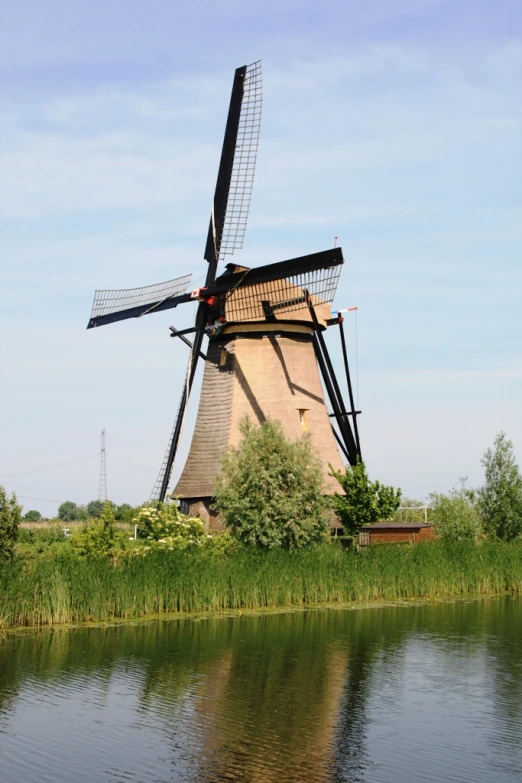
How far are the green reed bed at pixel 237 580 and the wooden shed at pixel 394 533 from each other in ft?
13.0

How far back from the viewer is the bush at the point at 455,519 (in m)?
36.6

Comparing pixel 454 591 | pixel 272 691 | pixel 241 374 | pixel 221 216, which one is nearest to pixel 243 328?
pixel 241 374

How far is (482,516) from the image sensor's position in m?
38.8

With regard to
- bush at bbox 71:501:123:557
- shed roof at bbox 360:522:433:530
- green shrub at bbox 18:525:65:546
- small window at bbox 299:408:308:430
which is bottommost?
bush at bbox 71:501:123:557

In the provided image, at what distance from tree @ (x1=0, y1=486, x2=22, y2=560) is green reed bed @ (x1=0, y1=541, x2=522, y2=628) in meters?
0.48

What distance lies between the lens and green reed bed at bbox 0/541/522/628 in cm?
1934

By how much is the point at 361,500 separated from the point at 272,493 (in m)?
5.22

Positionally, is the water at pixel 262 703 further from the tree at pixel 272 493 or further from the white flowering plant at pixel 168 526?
the white flowering plant at pixel 168 526

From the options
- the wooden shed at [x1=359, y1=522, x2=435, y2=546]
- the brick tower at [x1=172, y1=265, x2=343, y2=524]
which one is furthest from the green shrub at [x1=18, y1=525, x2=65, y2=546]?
the wooden shed at [x1=359, y1=522, x2=435, y2=546]

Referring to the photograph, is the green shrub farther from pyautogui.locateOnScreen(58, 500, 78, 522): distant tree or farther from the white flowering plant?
pyautogui.locateOnScreen(58, 500, 78, 522): distant tree

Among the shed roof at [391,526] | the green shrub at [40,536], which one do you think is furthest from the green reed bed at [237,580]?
the green shrub at [40,536]

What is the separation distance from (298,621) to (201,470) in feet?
41.0

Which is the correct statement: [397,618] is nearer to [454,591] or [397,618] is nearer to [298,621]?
[298,621]

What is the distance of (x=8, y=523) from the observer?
22.6 meters
